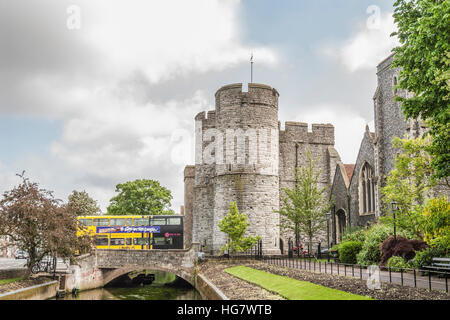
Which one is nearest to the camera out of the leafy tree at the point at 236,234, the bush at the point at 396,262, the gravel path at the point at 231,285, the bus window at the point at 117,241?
the gravel path at the point at 231,285

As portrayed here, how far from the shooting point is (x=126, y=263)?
3053cm

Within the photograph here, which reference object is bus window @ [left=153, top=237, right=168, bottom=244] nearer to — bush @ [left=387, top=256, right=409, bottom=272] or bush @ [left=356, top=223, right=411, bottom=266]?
bush @ [left=356, top=223, right=411, bottom=266]

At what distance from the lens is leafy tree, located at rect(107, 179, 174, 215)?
184 ft

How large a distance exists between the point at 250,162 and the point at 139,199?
26151 millimetres

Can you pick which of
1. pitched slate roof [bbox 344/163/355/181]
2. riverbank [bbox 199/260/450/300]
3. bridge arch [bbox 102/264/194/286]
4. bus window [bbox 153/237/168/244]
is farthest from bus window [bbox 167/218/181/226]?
pitched slate roof [bbox 344/163/355/181]

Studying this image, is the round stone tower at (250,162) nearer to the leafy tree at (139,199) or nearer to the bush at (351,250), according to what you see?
the bush at (351,250)

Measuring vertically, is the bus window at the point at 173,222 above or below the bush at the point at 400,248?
above

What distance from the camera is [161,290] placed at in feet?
100

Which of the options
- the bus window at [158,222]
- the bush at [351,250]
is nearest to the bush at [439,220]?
the bush at [351,250]

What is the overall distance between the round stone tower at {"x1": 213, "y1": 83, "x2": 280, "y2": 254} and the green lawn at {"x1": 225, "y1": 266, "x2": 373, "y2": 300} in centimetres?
1334

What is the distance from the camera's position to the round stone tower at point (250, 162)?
33.2 meters

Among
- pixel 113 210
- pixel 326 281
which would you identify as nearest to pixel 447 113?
pixel 326 281

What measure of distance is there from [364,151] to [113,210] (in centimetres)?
3522

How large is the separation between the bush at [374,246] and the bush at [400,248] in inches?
43.4
